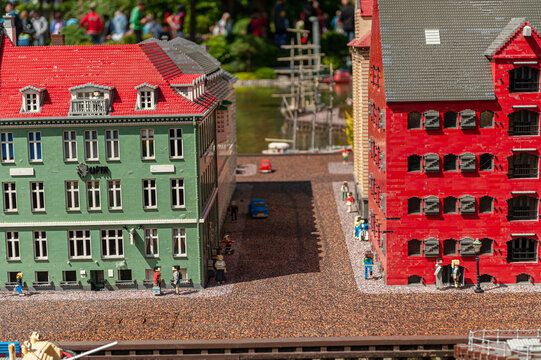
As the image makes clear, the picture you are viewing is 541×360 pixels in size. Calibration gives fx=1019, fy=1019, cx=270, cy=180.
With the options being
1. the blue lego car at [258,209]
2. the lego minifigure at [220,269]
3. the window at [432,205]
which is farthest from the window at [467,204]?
the blue lego car at [258,209]

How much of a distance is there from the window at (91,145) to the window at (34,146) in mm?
2926

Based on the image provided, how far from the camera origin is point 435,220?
62.7 m

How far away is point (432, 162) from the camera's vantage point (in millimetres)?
61812

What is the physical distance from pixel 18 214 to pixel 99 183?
215 inches

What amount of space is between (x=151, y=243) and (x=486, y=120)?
2188cm

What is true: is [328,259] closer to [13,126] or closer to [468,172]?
[468,172]

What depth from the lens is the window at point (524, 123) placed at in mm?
62125

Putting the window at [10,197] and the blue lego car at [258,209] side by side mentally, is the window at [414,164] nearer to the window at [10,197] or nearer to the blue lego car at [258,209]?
the blue lego car at [258,209]

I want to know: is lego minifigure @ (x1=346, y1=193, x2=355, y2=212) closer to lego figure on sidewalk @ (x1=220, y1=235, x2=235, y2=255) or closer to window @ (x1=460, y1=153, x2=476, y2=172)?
lego figure on sidewalk @ (x1=220, y1=235, x2=235, y2=255)

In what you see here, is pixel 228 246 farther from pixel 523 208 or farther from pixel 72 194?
pixel 523 208

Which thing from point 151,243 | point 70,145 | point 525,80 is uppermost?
point 525,80

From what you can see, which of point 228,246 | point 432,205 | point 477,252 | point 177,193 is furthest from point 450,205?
point 228,246

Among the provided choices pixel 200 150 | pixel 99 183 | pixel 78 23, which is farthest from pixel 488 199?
pixel 78 23

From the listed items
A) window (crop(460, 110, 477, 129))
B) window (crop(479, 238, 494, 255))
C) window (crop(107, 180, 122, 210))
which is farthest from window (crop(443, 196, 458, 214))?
window (crop(107, 180, 122, 210))
